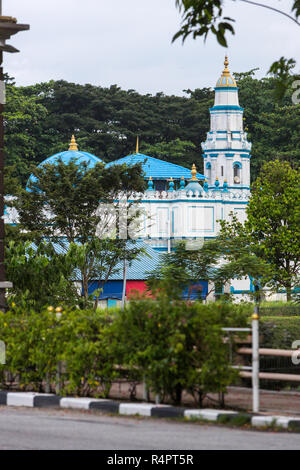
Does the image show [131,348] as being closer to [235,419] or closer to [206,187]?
[235,419]

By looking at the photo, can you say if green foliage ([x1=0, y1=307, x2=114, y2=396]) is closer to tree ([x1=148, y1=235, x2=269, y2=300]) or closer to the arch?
tree ([x1=148, y1=235, x2=269, y2=300])

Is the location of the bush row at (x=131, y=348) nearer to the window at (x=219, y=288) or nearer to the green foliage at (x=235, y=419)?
the green foliage at (x=235, y=419)

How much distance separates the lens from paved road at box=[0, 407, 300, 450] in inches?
370

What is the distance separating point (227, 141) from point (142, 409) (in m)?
57.5

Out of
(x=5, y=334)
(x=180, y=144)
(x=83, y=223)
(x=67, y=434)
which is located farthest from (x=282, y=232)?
(x=67, y=434)

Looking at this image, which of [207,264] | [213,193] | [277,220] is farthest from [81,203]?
[213,193]

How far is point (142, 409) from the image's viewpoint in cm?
1165

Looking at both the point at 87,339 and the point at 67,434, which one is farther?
the point at 87,339

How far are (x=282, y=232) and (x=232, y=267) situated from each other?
53.5 feet

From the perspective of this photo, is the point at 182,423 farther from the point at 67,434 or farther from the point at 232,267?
the point at 232,267

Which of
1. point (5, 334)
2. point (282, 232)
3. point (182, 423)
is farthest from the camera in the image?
point (282, 232)

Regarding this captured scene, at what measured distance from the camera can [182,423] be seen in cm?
1105

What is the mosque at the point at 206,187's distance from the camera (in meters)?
63.0
